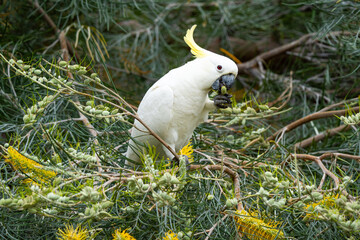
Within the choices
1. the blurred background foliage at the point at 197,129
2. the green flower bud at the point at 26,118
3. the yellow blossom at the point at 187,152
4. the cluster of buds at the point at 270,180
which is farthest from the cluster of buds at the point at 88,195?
the yellow blossom at the point at 187,152

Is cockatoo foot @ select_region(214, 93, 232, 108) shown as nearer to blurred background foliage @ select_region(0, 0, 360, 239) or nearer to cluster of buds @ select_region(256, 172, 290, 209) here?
blurred background foliage @ select_region(0, 0, 360, 239)

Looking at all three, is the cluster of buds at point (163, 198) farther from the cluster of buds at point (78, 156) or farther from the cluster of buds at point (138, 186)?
the cluster of buds at point (78, 156)

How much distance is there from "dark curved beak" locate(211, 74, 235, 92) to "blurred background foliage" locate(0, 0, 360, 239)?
15cm

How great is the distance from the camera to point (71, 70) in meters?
1.08

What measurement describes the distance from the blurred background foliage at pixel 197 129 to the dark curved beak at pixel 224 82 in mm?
150

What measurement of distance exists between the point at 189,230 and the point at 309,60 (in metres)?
1.99

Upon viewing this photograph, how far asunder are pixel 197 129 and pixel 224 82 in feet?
1.49

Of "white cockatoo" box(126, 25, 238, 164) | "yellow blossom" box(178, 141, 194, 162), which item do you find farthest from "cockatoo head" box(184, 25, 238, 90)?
"yellow blossom" box(178, 141, 194, 162)

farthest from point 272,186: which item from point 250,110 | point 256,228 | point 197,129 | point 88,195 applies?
point 197,129

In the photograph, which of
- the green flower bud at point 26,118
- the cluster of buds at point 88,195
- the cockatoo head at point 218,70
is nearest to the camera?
the cluster of buds at point 88,195

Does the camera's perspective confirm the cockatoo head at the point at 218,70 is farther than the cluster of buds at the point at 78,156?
Yes

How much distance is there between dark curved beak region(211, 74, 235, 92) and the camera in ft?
4.23

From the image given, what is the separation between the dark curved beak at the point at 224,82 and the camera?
1289 mm

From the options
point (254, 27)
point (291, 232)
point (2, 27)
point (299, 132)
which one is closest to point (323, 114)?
point (299, 132)
